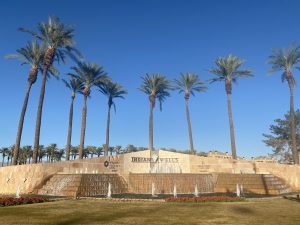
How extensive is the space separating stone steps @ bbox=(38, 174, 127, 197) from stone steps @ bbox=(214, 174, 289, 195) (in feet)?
32.0

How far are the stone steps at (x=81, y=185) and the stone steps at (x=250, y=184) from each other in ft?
32.0

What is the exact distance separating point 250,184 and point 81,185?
15.9m

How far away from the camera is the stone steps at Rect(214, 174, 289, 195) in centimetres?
2588

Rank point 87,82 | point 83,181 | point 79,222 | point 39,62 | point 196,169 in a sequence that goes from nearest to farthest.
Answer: point 79,222, point 83,181, point 39,62, point 196,169, point 87,82

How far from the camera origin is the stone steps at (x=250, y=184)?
84.9ft

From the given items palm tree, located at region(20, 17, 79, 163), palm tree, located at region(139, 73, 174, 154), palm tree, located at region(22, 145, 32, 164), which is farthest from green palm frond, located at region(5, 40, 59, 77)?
palm tree, located at region(22, 145, 32, 164)

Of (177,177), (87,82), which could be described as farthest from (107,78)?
(177,177)

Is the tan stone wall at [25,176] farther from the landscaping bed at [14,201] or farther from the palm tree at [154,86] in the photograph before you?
the palm tree at [154,86]

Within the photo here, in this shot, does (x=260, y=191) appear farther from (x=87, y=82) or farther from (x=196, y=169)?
(x=87, y=82)

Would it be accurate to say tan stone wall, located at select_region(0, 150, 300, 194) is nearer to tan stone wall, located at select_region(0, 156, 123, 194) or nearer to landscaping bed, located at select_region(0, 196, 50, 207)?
tan stone wall, located at select_region(0, 156, 123, 194)

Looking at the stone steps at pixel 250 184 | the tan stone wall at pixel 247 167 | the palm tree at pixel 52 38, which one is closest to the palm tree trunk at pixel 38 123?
the palm tree at pixel 52 38

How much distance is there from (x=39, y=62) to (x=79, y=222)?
3084 centimetres

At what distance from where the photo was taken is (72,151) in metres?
98.2

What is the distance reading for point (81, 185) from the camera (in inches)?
928
